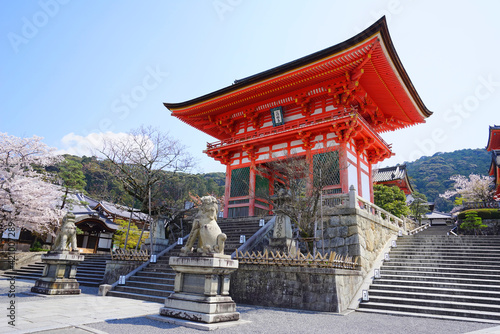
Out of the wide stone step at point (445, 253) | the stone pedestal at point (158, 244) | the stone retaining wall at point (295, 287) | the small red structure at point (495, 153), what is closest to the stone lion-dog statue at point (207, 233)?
the stone retaining wall at point (295, 287)

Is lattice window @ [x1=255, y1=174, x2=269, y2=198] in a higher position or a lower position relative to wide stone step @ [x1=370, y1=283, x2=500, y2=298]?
higher

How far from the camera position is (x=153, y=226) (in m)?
14.5

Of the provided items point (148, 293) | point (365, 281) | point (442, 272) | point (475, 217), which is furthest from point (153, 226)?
point (475, 217)

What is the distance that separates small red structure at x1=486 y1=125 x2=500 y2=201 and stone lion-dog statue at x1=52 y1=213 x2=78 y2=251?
1239 inches

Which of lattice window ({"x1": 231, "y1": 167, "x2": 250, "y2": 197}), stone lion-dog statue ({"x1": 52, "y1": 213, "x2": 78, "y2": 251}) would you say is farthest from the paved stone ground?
lattice window ({"x1": 231, "y1": 167, "x2": 250, "y2": 197})

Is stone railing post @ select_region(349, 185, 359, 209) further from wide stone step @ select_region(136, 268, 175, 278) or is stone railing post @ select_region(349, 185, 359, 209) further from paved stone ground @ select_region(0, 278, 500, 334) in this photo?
wide stone step @ select_region(136, 268, 175, 278)

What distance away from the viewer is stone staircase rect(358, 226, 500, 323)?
813cm

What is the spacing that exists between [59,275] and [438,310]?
11.6 meters

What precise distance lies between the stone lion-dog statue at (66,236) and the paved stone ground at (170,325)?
7.46 ft

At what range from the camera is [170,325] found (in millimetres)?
5852

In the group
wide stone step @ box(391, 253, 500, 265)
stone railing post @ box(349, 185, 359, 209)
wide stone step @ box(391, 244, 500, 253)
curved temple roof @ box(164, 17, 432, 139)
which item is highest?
curved temple roof @ box(164, 17, 432, 139)

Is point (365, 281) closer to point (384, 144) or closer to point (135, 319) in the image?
point (135, 319)

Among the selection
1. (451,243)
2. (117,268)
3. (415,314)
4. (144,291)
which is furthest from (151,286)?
(451,243)

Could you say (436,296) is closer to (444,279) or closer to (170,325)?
(444,279)
